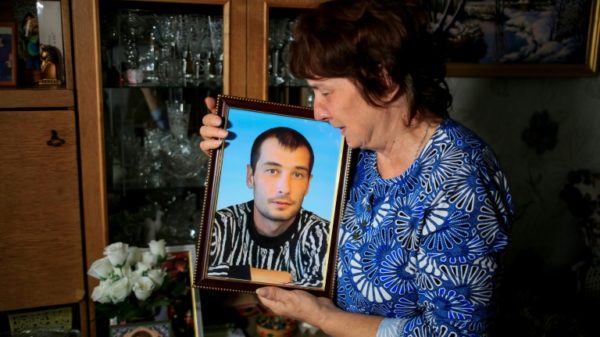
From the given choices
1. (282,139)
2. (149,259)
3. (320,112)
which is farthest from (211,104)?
(149,259)

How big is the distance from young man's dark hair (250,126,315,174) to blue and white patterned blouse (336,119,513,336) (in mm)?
230

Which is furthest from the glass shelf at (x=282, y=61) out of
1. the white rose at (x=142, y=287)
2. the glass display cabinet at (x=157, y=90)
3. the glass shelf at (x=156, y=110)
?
the white rose at (x=142, y=287)

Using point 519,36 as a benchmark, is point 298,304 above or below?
below

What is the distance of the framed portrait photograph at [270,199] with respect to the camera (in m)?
1.34

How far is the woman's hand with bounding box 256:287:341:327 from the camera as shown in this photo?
4.01ft

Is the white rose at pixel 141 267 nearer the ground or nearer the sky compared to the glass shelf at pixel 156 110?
nearer the ground

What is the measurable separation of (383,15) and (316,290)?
684 mm

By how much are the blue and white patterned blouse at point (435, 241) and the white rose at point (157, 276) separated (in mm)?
495

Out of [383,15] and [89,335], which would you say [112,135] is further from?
[383,15]

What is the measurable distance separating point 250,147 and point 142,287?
450 mm

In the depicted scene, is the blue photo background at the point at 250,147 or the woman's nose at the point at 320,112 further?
the blue photo background at the point at 250,147

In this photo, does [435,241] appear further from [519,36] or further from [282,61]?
[519,36]

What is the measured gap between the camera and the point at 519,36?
2158 millimetres

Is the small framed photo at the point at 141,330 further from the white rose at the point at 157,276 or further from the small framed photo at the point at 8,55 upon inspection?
the small framed photo at the point at 8,55
